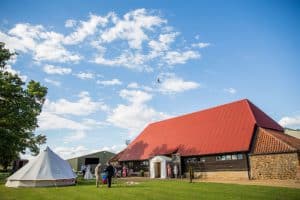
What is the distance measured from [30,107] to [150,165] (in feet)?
47.4

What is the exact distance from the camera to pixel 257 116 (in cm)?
2652

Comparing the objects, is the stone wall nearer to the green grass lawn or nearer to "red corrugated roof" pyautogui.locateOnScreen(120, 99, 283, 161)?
"red corrugated roof" pyautogui.locateOnScreen(120, 99, 283, 161)

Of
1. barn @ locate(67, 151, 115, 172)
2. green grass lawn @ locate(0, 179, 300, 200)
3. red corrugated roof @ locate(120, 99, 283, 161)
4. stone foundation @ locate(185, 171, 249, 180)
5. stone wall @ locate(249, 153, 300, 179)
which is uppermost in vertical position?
red corrugated roof @ locate(120, 99, 283, 161)

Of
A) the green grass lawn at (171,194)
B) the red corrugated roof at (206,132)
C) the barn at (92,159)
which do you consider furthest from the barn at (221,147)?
the barn at (92,159)

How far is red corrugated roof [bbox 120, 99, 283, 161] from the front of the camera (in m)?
25.0

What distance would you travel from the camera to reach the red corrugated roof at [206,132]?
25.0 meters

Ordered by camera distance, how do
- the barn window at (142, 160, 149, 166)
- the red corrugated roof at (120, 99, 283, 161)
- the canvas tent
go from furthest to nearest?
the barn window at (142, 160, 149, 166), the red corrugated roof at (120, 99, 283, 161), the canvas tent

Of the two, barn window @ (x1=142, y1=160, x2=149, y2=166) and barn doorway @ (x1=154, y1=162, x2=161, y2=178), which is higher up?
barn window @ (x1=142, y1=160, x2=149, y2=166)

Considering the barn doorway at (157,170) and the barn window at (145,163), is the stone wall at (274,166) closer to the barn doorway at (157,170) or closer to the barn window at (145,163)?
the barn doorway at (157,170)

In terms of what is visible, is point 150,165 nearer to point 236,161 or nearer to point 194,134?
point 194,134

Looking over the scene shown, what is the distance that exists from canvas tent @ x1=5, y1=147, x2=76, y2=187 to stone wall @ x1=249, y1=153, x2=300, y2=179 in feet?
48.1

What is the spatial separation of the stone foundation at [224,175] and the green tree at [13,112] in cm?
1759

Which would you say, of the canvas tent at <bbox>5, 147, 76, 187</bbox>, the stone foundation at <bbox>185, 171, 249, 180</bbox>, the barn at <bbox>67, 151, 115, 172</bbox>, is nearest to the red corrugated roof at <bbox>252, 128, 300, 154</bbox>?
the stone foundation at <bbox>185, 171, 249, 180</bbox>

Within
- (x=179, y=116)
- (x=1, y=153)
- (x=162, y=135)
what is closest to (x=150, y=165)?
(x=162, y=135)
